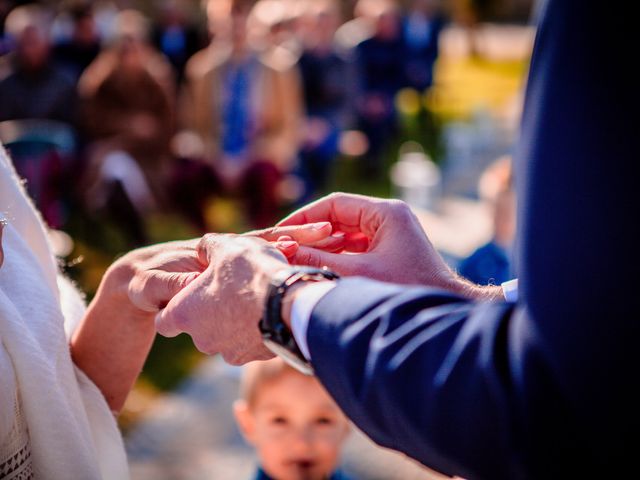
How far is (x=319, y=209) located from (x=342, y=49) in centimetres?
895

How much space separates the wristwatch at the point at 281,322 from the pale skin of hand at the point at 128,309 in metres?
0.26

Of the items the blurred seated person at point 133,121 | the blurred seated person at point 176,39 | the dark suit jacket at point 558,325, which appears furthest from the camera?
the blurred seated person at point 176,39

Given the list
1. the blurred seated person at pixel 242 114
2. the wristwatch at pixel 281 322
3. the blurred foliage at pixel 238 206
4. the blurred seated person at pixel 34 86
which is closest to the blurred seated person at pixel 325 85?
the blurred foliage at pixel 238 206

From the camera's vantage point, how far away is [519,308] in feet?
3.43

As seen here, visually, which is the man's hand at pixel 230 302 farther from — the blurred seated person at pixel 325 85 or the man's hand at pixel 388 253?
the blurred seated person at pixel 325 85

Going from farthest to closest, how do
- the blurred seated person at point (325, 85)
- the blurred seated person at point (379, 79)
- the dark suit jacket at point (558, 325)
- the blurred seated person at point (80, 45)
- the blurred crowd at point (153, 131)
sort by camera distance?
the blurred seated person at point (379, 79), the blurred seated person at point (80, 45), the blurred seated person at point (325, 85), the blurred crowd at point (153, 131), the dark suit jacket at point (558, 325)

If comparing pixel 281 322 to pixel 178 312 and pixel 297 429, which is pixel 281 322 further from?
pixel 297 429

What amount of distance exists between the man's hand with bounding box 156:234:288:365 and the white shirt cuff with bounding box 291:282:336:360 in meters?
0.07

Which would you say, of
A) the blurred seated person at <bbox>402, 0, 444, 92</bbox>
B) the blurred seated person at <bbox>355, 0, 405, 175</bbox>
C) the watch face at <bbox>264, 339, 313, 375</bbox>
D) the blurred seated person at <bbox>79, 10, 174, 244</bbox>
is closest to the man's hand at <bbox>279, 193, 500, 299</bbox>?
the watch face at <bbox>264, 339, 313, 375</bbox>

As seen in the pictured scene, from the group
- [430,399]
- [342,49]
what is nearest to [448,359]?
[430,399]

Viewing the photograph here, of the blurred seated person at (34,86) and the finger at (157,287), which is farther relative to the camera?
the blurred seated person at (34,86)

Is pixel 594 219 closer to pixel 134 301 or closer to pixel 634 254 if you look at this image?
pixel 634 254

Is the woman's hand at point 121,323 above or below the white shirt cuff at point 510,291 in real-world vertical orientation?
below

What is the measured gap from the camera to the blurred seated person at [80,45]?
360 inches
